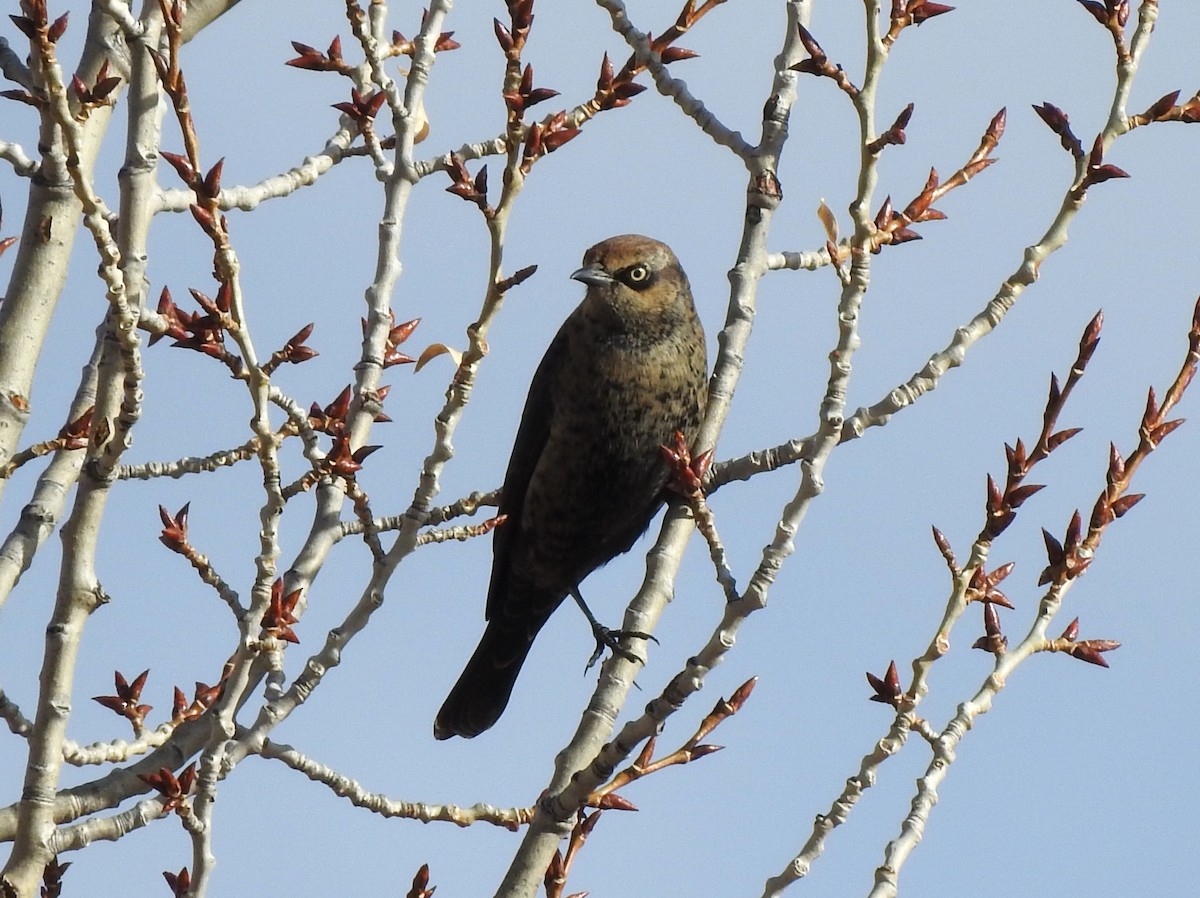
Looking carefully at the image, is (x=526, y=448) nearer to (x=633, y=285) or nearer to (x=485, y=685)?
(x=633, y=285)

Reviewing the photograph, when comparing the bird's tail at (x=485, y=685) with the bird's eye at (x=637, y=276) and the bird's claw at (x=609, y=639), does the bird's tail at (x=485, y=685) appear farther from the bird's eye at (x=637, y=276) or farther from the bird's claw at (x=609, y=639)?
the bird's eye at (x=637, y=276)

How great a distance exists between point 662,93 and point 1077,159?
1271 mm

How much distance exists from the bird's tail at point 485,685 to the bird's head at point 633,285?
1498 mm

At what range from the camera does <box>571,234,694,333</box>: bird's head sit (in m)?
5.52

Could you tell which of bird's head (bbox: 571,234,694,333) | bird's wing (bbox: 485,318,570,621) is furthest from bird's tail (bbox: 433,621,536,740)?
bird's head (bbox: 571,234,694,333)

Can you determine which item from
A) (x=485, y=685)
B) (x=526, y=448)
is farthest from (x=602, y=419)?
(x=485, y=685)

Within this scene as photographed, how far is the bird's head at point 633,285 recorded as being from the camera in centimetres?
552

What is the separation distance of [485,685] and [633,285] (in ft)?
6.00

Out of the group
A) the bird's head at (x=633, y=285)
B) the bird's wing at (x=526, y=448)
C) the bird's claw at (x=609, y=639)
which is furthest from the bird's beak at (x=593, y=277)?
the bird's claw at (x=609, y=639)

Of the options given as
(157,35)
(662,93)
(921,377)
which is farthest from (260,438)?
(662,93)

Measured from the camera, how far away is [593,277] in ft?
18.2

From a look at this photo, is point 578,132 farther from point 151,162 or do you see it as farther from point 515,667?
point 515,667

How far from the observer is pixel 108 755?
363 cm

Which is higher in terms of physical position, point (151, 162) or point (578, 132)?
point (578, 132)
